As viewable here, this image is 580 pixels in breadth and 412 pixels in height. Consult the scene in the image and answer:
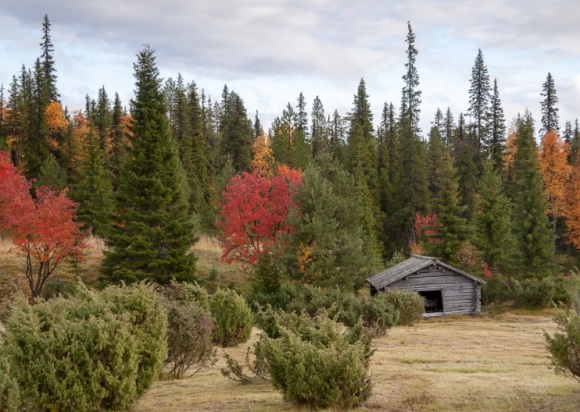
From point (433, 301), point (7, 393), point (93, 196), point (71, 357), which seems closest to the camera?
point (7, 393)

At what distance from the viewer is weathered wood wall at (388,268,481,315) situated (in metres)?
34.2

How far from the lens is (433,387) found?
11508 millimetres

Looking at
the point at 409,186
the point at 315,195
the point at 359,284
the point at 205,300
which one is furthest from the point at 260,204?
the point at 409,186

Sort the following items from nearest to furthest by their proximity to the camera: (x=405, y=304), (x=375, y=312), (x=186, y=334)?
(x=186, y=334) → (x=375, y=312) → (x=405, y=304)

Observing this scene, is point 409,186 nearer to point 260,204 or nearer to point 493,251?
point 493,251

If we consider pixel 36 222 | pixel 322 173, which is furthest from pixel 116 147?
pixel 36 222

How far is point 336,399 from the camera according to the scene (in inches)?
392

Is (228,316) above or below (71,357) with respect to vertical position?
below

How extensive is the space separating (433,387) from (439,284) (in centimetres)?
2417

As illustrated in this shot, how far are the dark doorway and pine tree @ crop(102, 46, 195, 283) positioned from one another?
48.4 feet

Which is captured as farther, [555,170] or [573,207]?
[555,170]

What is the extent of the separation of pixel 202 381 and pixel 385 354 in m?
6.75

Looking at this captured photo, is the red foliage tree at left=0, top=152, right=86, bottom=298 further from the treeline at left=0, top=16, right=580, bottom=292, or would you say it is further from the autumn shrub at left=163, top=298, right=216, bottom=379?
the autumn shrub at left=163, top=298, right=216, bottom=379

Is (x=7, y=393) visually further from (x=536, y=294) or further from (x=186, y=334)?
(x=536, y=294)
